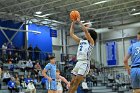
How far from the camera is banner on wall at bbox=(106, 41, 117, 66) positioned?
112ft

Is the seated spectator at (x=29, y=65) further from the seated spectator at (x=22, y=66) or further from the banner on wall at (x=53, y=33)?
the banner on wall at (x=53, y=33)

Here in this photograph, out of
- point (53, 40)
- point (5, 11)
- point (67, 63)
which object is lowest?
point (67, 63)

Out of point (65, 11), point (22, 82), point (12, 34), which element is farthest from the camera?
point (12, 34)

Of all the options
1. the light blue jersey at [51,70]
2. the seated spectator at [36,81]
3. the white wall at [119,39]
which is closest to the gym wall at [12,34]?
the seated spectator at [36,81]

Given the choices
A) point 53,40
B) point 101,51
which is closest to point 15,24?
point 53,40

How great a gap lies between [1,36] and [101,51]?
12.4m

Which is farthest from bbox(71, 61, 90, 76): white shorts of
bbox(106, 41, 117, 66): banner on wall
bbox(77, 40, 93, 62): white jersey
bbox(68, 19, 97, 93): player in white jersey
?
bbox(106, 41, 117, 66): banner on wall

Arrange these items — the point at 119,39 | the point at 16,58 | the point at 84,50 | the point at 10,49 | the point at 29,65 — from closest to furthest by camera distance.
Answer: the point at 84,50, the point at 29,65, the point at 16,58, the point at 10,49, the point at 119,39

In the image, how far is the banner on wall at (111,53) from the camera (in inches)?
1339

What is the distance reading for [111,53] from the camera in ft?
113

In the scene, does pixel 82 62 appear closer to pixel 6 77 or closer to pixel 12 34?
pixel 6 77

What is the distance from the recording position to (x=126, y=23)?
32.3 meters

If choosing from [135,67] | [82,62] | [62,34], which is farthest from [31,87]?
[135,67]

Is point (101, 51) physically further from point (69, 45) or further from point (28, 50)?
point (28, 50)
